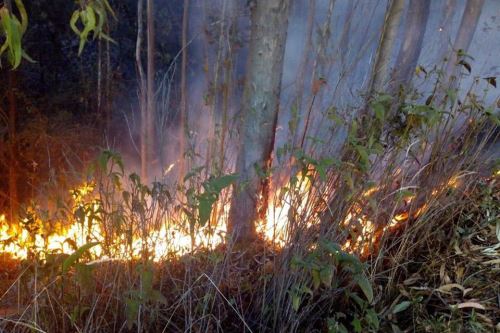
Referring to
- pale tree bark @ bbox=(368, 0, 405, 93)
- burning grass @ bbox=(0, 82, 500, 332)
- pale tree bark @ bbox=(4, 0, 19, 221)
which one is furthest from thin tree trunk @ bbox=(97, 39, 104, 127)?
pale tree bark @ bbox=(368, 0, 405, 93)

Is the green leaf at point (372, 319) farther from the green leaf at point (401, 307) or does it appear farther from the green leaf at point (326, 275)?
the green leaf at point (326, 275)

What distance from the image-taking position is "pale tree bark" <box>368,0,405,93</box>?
107 inches

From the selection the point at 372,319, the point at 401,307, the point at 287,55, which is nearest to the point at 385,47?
the point at 401,307

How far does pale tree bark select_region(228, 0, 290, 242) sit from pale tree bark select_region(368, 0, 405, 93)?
64cm

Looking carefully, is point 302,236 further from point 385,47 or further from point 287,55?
point 287,55

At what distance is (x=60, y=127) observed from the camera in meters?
4.71

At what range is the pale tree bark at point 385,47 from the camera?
8.89ft

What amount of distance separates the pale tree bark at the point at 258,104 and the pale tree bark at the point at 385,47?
2.11 ft

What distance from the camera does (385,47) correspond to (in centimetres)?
299

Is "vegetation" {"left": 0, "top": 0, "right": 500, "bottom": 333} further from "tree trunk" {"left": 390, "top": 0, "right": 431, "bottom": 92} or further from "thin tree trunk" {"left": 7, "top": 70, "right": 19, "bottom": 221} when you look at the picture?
"tree trunk" {"left": 390, "top": 0, "right": 431, "bottom": 92}

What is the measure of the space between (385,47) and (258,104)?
0.94 metres

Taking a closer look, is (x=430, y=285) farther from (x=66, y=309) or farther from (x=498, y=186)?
(x=66, y=309)

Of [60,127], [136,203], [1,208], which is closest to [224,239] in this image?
[136,203]

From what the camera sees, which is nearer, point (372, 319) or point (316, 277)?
point (316, 277)
